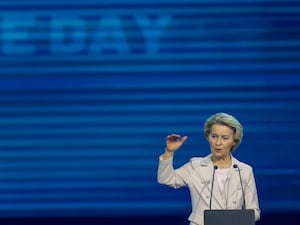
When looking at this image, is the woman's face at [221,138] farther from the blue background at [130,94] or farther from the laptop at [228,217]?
the blue background at [130,94]

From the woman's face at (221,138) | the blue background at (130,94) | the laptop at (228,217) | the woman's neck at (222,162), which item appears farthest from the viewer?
the blue background at (130,94)

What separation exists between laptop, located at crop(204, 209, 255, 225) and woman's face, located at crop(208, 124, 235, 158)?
60 centimetres

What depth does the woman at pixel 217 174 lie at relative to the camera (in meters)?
3.89

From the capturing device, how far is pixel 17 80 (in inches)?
211

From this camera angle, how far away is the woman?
12.8 feet

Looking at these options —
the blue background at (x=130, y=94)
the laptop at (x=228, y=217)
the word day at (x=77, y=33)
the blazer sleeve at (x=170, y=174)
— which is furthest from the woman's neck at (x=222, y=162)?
the word day at (x=77, y=33)

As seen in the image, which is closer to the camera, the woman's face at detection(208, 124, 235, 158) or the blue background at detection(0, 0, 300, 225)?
the woman's face at detection(208, 124, 235, 158)

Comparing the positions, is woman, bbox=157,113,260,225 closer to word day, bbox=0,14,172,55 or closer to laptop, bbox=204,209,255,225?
laptop, bbox=204,209,255,225

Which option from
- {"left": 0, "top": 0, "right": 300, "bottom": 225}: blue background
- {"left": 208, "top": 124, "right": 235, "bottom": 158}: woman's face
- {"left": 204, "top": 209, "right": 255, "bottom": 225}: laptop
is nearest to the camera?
{"left": 204, "top": 209, "right": 255, "bottom": 225}: laptop

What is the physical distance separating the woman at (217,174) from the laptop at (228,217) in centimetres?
54

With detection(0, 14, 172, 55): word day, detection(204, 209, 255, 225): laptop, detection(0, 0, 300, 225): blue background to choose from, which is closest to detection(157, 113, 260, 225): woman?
detection(204, 209, 255, 225): laptop

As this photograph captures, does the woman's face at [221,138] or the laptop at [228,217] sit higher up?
the woman's face at [221,138]

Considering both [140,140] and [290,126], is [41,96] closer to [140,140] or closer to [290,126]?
[140,140]

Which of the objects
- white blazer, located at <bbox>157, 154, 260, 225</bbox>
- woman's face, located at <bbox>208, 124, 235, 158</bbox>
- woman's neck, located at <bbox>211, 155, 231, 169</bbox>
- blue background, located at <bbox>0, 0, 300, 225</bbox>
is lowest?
white blazer, located at <bbox>157, 154, 260, 225</bbox>
